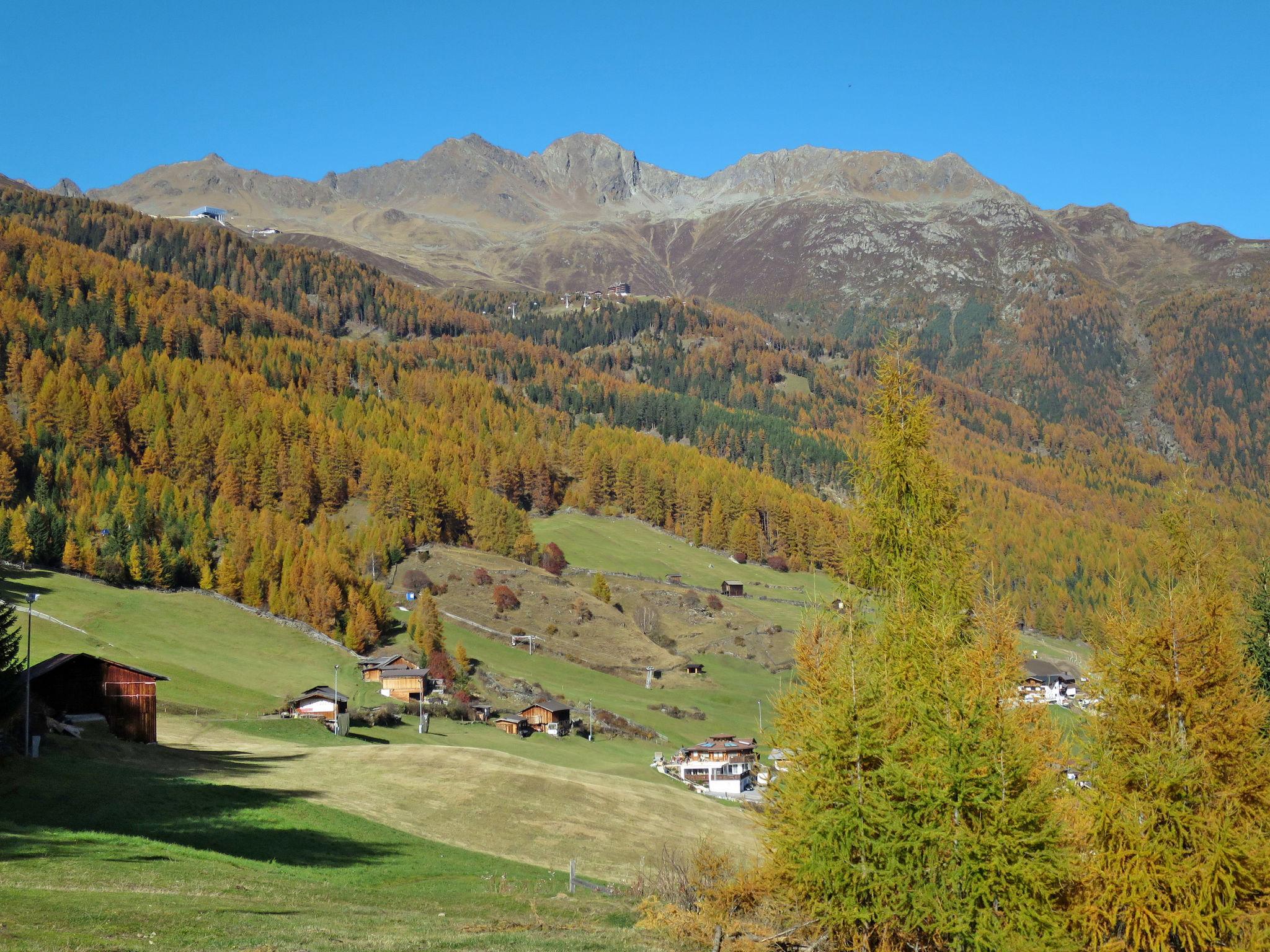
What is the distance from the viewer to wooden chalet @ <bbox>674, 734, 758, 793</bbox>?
85750mm

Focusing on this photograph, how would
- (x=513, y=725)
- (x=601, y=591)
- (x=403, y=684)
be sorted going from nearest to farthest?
1. (x=513, y=725)
2. (x=403, y=684)
3. (x=601, y=591)

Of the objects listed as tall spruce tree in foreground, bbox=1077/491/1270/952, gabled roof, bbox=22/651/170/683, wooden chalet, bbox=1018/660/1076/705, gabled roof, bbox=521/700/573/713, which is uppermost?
tall spruce tree in foreground, bbox=1077/491/1270/952

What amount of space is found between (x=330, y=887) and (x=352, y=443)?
157813 millimetres

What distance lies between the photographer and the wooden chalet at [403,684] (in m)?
95.2

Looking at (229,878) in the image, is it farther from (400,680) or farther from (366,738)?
(400,680)

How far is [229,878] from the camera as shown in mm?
29156

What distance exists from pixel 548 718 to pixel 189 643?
34561mm

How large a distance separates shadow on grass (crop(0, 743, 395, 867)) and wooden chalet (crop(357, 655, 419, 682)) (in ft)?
172

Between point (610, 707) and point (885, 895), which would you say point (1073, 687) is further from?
point (885, 895)

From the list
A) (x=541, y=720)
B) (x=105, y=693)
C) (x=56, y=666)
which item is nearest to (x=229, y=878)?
(x=56, y=666)

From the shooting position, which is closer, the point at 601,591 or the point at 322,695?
the point at 322,695

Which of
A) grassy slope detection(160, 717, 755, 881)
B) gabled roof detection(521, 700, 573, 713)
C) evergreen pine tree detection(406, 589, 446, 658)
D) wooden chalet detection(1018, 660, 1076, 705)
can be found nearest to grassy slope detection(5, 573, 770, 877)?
grassy slope detection(160, 717, 755, 881)

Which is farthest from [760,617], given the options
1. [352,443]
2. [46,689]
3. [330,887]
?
[330,887]

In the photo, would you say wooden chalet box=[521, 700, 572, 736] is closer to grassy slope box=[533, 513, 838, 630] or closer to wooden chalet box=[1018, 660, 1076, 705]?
grassy slope box=[533, 513, 838, 630]
